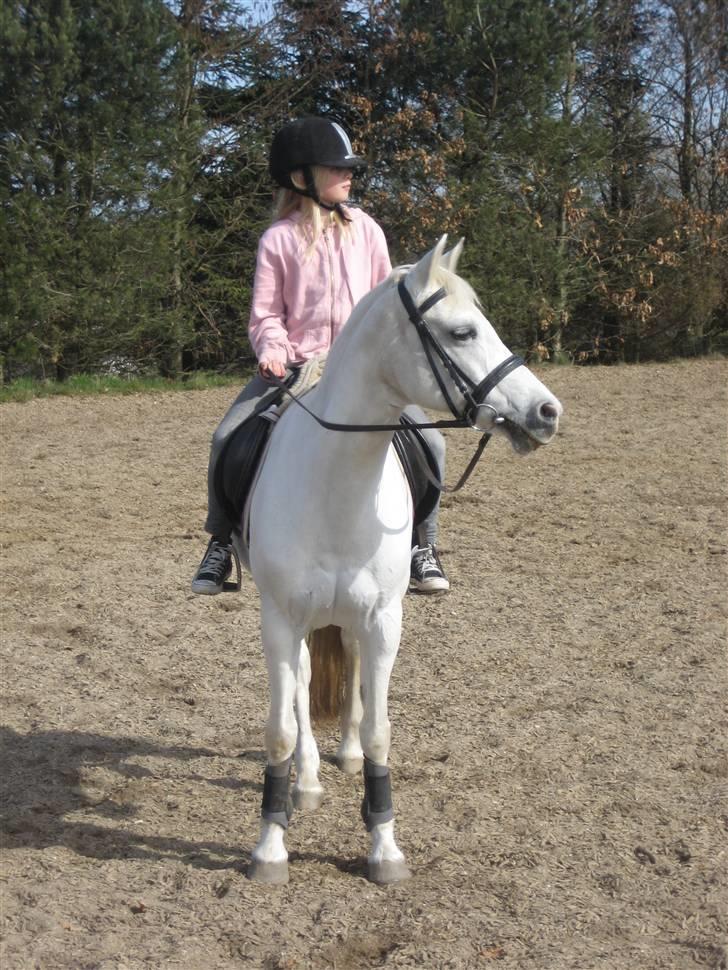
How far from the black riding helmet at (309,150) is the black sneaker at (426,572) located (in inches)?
52.4

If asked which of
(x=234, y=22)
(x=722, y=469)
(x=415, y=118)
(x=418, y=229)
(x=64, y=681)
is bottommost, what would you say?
(x=64, y=681)

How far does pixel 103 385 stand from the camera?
1286cm

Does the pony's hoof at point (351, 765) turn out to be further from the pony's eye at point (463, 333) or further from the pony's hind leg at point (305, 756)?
the pony's eye at point (463, 333)

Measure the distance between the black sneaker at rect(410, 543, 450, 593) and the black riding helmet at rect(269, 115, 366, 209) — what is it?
4.37 ft

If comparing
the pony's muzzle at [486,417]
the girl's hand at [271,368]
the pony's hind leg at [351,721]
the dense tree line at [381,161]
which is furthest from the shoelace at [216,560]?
the dense tree line at [381,161]

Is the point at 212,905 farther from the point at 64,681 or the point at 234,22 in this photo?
the point at 234,22

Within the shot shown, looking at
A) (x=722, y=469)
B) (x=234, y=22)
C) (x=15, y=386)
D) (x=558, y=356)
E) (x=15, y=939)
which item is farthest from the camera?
(x=558, y=356)

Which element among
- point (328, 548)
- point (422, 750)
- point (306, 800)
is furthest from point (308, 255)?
point (422, 750)

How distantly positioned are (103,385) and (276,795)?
32.5 ft

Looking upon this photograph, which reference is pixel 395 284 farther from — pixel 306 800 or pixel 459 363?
pixel 306 800

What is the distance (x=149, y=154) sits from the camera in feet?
41.5

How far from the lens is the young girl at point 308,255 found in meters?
3.72

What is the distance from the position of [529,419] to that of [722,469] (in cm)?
720

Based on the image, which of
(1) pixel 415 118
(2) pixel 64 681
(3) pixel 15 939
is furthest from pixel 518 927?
(1) pixel 415 118
